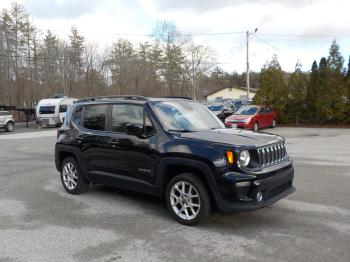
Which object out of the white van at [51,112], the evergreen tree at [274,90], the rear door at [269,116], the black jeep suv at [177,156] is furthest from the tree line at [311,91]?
the black jeep suv at [177,156]

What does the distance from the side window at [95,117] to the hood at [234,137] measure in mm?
1785

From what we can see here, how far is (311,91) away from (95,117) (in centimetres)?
2151

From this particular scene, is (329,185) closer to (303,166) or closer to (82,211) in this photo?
(303,166)

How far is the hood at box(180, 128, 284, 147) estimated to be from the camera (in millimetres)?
4918

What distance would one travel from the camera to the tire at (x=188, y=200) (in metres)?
4.94

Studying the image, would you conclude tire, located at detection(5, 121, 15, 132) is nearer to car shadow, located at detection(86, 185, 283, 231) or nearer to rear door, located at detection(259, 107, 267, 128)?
rear door, located at detection(259, 107, 267, 128)


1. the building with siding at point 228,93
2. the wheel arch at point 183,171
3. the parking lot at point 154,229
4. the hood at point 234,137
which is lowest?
the parking lot at point 154,229

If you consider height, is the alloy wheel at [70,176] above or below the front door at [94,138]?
below

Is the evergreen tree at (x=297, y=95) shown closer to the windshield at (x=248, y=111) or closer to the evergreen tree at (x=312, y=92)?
the evergreen tree at (x=312, y=92)

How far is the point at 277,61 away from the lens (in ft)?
87.8

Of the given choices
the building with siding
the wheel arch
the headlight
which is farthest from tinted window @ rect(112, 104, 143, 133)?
the building with siding

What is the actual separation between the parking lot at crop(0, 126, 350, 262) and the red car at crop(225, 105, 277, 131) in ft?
44.3

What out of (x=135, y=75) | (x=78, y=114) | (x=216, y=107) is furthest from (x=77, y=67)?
(x=78, y=114)

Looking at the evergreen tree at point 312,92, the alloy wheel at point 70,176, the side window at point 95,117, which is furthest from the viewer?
the evergreen tree at point 312,92
